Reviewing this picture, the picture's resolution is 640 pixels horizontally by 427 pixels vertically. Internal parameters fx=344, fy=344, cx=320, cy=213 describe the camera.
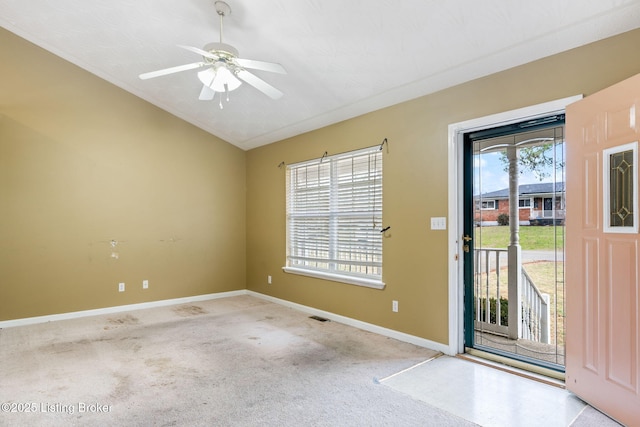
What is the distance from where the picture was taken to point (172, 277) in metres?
5.12

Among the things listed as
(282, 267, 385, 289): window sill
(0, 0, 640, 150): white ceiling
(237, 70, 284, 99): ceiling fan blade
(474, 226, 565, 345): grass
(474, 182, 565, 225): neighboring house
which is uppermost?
(0, 0, 640, 150): white ceiling

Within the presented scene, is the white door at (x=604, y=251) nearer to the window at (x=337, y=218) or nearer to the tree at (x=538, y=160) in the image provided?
the tree at (x=538, y=160)

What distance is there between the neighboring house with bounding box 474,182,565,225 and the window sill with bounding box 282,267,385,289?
1.25 metres

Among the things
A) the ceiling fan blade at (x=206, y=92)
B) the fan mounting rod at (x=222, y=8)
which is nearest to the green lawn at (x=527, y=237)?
the ceiling fan blade at (x=206, y=92)

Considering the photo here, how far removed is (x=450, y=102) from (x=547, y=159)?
940 mm

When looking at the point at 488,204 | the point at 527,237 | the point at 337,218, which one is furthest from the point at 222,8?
the point at 527,237

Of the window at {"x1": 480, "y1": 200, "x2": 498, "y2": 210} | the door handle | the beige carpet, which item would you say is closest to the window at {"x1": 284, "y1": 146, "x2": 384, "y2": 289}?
the beige carpet

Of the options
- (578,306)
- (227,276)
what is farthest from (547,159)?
(227,276)

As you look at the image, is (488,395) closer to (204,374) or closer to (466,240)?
(466,240)

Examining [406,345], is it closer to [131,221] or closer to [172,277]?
[172,277]

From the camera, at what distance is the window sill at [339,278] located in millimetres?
3773

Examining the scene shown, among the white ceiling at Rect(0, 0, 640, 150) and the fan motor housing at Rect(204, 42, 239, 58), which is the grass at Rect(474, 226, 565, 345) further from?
the fan motor housing at Rect(204, 42, 239, 58)

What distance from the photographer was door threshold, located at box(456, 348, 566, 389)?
2576 millimetres

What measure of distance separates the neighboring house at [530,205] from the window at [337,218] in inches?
42.6
